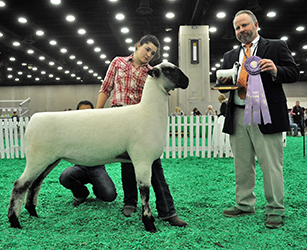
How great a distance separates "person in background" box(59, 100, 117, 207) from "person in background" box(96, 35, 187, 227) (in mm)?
322

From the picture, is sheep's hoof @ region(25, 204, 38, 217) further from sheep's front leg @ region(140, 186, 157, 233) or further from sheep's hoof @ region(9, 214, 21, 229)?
sheep's front leg @ region(140, 186, 157, 233)

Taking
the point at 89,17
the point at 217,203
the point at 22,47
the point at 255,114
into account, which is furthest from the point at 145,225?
the point at 22,47

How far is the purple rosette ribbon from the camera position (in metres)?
2.57

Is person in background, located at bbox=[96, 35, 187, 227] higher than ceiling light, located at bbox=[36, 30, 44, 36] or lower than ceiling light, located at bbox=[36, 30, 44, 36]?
lower

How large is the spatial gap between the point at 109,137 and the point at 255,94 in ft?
5.00

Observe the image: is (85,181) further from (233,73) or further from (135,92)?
(233,73)

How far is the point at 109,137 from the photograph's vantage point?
2410 millimetres

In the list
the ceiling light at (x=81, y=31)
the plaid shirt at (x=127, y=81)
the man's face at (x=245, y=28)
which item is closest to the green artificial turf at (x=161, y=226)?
the plaid shirt at (x=127, y=81)

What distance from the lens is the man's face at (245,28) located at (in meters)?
2.65

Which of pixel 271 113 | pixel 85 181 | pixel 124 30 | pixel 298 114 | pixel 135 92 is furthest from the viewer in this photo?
pixel 124 30

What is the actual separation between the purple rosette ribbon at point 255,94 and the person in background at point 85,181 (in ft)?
6.39

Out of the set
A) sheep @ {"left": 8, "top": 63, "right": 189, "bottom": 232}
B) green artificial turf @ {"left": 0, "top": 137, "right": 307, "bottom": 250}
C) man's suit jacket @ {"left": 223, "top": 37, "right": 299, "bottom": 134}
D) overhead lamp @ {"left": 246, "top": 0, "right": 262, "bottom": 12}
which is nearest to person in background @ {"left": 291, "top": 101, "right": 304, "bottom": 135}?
overhead lamp @ {"left": 246, "top": 0, "right": 262, "bottom": 12}

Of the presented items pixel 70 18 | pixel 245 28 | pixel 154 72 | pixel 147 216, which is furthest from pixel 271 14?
pixel 147 216

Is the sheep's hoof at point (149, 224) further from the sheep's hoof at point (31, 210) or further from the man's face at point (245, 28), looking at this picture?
the man's face at point (245, 28)
